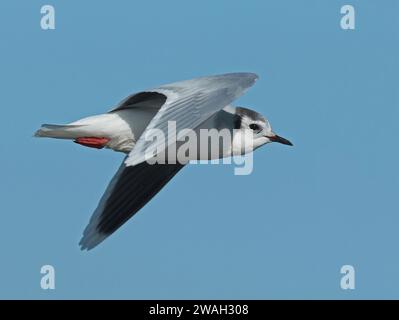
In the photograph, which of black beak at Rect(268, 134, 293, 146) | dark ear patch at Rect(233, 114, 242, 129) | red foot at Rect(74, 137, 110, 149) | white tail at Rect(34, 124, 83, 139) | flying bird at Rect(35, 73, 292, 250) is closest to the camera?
flying bird at Rect(35, 73, 292, 250)

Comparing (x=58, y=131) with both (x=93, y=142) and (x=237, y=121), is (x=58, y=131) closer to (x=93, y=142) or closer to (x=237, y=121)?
(x=93, y=142)

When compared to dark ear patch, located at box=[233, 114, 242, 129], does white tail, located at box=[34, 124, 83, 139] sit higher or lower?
lower

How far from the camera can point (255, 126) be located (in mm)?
8320

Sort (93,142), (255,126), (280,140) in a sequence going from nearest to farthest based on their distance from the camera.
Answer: (93,142)
(255,126)
(280,140)

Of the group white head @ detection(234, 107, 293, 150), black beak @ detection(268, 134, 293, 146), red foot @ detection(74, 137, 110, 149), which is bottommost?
red foot @ detection(74, 137, 110, 149)

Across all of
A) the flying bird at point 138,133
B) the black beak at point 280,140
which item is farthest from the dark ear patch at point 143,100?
the black beak at point 280,140

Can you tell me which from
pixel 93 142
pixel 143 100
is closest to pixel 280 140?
pixel 143 100

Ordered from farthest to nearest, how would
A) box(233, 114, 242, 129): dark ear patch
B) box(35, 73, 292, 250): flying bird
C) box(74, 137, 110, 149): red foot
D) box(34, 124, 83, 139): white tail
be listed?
box(233, 114, 242, 129): dark ear patch < box(74, 137, 110, 149): red foot < box(34, 124, 83, 139): white tail < box(35, 73, 292, 250): flying bird

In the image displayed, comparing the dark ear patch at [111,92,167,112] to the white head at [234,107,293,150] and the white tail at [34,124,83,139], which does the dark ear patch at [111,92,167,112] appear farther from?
the white head at [234,107,293,150]

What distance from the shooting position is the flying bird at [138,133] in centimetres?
727

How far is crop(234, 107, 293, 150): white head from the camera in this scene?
8.22 meters

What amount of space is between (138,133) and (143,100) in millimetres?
247

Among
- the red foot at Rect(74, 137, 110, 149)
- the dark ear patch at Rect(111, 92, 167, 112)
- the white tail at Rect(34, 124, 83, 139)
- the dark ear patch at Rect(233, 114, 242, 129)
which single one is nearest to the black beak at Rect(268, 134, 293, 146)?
the dark ear patch at Rect(233, 114, 242, 129)

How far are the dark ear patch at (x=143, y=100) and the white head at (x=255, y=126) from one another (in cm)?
66
